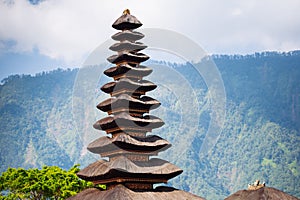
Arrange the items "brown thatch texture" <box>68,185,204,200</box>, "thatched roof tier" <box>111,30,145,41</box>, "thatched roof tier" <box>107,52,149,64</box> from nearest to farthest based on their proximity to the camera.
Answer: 1. "brown thatch texture" <box>68,185,204,200</box>
2. "thatched roof tier" <box>107,52,149,64</box>
3. "thatched roof tier" <box>111,30,145,41</box>

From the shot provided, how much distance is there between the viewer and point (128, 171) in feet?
73.0

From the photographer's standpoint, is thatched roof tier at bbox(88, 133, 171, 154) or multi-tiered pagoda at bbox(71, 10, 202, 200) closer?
multi-tiered pagoda at bbox(71, 10, 202, 200)

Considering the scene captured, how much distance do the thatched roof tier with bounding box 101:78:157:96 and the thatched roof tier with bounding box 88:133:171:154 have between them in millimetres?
2140

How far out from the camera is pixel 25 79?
18325cm

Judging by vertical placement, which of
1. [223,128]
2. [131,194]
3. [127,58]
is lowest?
[131,194]

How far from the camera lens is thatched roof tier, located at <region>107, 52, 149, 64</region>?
2516 centimetres

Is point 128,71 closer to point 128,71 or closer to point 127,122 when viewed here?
point 128,71

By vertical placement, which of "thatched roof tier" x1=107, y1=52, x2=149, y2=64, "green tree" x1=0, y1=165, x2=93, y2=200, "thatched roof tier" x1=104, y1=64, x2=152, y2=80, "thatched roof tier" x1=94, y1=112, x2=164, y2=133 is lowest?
"green tree" x1=0, y1=165, x2=93, y2=200

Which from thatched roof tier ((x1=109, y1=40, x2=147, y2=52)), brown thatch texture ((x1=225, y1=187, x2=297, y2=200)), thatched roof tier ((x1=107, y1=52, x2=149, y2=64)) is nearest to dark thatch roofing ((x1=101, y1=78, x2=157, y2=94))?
thatched roof tier ((x1=107, y1=52, x2=149, y2=64))

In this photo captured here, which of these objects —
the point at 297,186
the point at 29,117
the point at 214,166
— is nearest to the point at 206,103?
the point at 214,166

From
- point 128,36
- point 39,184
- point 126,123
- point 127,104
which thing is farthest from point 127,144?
point 39,184

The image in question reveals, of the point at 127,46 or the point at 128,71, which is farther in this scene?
the point at 127,46

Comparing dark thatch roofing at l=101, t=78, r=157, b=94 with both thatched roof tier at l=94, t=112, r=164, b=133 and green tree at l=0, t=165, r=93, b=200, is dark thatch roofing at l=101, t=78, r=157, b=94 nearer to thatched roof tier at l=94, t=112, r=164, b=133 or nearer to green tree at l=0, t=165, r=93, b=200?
thatched roof tier at l=94, t=112, r=164, b=133

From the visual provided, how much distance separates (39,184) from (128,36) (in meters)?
12.7
